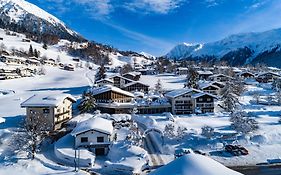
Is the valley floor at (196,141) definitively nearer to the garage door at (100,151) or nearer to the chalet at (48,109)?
the chalet at (48,109)

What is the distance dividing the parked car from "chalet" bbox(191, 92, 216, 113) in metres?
19.7

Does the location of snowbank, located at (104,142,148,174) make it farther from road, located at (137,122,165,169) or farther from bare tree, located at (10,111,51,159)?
bare tree, located at (10,111,51,159)

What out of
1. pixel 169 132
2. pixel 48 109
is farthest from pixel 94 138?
pixel 169 132

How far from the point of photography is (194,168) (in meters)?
12.7

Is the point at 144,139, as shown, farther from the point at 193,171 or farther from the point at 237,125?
the point at 193,171

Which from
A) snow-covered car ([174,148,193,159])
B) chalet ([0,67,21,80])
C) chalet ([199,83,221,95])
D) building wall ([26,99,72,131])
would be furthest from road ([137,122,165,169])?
chalet ([0,67,21,80])

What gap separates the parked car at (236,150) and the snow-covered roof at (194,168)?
21687 millimetres

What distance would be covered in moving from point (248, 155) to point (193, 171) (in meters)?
23.1

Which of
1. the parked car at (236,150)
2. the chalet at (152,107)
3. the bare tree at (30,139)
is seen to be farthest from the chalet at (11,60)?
the parked car at (236,150)

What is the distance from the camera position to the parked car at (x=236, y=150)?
33.5m

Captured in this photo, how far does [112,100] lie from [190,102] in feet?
44.4

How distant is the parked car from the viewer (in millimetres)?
33500

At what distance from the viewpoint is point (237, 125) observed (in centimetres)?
3900

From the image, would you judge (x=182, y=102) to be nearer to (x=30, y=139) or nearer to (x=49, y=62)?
(x=30, y=139)
